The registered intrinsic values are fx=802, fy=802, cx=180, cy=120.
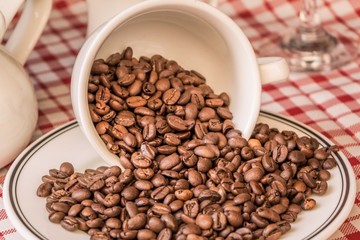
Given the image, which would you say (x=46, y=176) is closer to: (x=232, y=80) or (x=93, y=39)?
(x=93, y=39)

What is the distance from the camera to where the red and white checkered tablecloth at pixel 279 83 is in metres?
1.15

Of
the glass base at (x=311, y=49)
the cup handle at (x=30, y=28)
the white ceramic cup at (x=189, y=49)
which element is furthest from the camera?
the glass base at (x=311, y=49)

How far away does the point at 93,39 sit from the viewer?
3.19 feet

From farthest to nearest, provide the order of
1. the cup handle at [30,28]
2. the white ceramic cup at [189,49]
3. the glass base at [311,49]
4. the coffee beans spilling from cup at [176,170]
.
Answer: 1. the glass base at [311,49]
2. the cup handle at [30,28]
3. the white ceramic cup at [189,49]
4. the coffee beans spilling from cup at [176,170]

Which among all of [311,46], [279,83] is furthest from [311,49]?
[279,83]

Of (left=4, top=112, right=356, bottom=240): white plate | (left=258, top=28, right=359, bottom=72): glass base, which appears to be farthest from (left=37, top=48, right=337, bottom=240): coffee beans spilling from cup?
(left=258, top=28, right=359, bottom=72): glass base

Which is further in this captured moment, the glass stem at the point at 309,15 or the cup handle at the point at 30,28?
the glass stem at the point at 309,15

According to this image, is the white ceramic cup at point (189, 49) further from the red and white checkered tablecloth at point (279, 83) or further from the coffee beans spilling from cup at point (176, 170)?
the red and white checkered tablecloth at point (279, 83)

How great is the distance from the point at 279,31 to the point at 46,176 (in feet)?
2.14

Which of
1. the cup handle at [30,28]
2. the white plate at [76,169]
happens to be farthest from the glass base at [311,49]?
the cup handle at [30,28]

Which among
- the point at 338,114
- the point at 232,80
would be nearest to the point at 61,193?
the point at 232,80

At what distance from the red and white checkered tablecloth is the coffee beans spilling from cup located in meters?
0.08

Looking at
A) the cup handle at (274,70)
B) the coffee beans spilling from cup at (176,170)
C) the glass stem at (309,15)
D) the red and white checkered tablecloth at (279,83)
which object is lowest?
the red and white checkered tablecloth at (279,83)

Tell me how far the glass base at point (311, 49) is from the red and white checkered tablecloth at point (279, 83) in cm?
2
